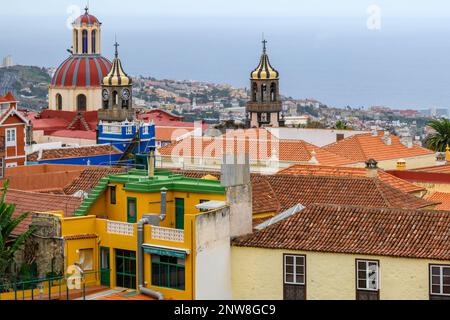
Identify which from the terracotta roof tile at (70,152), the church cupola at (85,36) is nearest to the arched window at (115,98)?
the church cupola at (85,36)

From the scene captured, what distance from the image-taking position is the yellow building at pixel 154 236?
24.5 m

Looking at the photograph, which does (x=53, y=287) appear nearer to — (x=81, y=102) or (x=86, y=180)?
(x=86, y=180)

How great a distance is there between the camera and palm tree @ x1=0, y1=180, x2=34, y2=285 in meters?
26.9

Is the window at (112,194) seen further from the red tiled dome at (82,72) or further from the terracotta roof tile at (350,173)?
the red tiled dome at (82,72)

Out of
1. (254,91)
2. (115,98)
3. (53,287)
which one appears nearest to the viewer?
(53,287)

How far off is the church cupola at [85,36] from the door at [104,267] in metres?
66.4

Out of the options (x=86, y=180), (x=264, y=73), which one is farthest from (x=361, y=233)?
(x=264, y=73)

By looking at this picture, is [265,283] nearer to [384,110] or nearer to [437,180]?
[437,180]

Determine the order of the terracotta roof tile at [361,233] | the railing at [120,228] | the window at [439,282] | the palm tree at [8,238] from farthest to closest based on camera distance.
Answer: the palm tree at [8,238], the railing at [120,228], the terracotta roof tile at [361,233], the window at [439,282]

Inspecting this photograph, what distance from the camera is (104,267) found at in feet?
85.9

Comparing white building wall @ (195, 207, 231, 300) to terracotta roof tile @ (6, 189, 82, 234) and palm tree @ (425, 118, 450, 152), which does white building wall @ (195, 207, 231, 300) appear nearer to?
terracotta roof tile @ (6, 189, 82, 234)

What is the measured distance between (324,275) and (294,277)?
55cm

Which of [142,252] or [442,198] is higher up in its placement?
[442,198]

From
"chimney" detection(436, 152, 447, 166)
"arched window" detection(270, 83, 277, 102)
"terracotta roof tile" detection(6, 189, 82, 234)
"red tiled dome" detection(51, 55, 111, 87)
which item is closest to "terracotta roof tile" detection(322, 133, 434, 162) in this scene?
"chimney" detection(436, 152, 447, 166)
